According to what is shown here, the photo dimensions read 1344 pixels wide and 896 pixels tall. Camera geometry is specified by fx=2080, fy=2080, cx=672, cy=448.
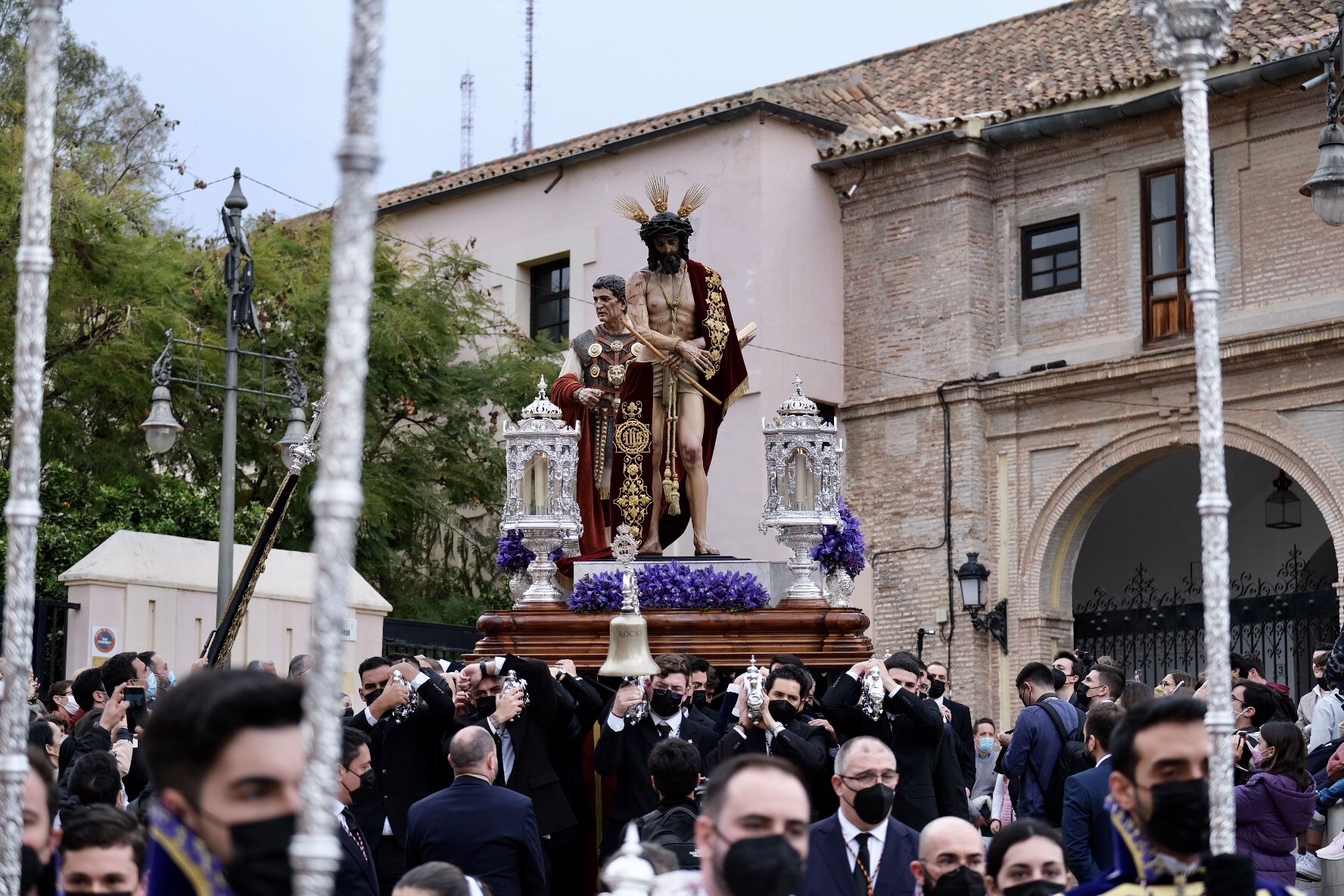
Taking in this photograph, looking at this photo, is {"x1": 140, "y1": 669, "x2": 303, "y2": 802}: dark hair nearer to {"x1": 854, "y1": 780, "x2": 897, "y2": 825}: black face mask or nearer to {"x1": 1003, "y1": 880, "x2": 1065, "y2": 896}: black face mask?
{"x1": 1003, "y1": 880, "x2": 1065, "y2": 896}: black face mask

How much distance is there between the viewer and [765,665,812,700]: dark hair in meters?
9.16

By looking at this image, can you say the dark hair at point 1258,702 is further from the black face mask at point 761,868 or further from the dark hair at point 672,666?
the black face mask at point 761,868

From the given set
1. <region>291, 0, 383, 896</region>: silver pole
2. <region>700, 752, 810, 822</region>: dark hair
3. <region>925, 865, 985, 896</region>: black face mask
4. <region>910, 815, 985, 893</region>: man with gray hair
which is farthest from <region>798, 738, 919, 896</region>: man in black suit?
<region>291, 0, 383, 896</region>: silver pole

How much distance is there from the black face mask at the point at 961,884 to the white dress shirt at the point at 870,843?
3.40 feet

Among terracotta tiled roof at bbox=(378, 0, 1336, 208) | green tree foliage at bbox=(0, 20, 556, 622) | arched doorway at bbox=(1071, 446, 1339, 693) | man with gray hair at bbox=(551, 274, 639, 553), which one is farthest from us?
terracotta tiled roof at bbox=(378, 0, 1336, 208)

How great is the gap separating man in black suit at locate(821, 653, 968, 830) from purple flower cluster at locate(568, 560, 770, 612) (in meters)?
3.86

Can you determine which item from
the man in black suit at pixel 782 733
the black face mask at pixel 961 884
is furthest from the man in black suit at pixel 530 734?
the black face mask at pixel 961 884

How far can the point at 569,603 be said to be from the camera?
13.6 metres

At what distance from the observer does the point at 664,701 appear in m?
9.63

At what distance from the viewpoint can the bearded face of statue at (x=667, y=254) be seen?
1372 cm

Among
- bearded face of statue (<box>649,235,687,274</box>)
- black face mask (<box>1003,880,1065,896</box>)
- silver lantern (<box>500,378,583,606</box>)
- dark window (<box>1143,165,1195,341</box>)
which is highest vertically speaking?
dark window (<box>1143,165,1195,341</box>)

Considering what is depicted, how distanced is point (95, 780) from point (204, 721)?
4.00 meters

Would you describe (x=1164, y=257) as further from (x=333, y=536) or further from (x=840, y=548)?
(x=333, y=536)

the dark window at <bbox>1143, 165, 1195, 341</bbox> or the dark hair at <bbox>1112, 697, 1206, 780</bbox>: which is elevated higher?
the dark window at <bbox>1143, 165, 1195, 341</bbox>
